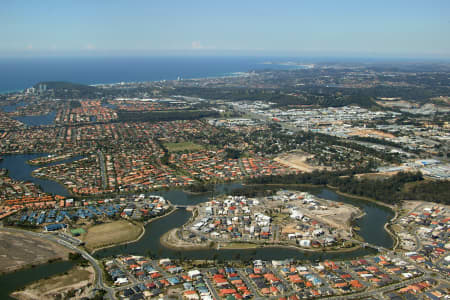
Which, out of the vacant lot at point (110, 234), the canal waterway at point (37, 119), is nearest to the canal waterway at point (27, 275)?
the vacant lot at point (110, 234)

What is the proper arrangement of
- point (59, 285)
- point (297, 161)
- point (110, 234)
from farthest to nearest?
point (297, 161) < point (110, 234) < point (59, 285)

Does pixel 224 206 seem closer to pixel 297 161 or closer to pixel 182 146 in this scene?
pixel 297 161

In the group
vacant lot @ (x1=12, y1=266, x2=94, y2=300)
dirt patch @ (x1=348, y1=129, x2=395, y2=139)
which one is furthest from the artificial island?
dirt patch @ (x1=348, y1=129, x2=395, y2=139)

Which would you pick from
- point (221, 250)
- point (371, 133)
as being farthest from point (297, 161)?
point (221, 250)

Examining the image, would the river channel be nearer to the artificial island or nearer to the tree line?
the artificial island

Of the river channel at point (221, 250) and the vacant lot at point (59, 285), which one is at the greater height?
the vacant lot at point (59, 285)

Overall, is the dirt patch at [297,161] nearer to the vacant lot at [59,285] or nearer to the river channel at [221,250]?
the river channel at [221,250]
